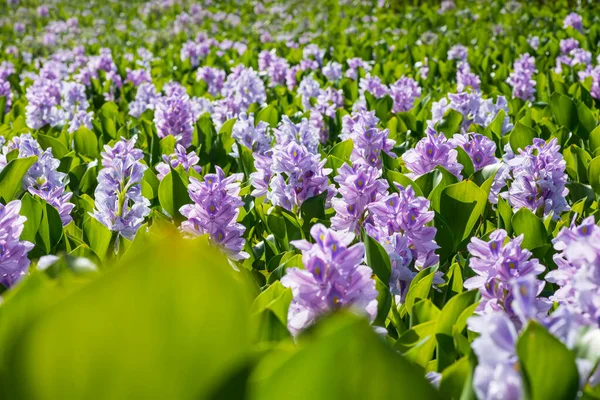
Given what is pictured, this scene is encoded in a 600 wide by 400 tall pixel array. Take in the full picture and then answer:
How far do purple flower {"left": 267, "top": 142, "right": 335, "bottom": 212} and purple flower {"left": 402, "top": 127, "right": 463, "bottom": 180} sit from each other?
0.43m

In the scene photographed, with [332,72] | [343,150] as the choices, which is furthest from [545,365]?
[332,72]

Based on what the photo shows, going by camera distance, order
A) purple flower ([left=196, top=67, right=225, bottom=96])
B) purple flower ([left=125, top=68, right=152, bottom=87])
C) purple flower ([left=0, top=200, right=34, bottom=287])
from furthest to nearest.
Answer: purple flower ([left=125, top=68, right=152, bottom=87]) < purple flower ([left=196, top=67, right=225, bottom=96]) < purple flower ([left=0, top=200, right=34, bottom=287])

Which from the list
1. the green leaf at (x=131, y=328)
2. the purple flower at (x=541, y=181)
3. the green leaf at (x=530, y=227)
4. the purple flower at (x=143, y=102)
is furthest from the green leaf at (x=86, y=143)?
the green leaf at (x=131, y=328)

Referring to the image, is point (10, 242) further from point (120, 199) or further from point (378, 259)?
point (378, 259)

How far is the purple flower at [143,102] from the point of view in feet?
18.1

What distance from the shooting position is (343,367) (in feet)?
2.59

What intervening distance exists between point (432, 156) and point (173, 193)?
3.70 feet

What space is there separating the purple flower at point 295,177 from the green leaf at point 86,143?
6.42ft

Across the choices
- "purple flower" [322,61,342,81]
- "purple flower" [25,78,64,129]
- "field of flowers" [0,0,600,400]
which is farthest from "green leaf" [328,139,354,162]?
"purple flower" [322,61,342,81]

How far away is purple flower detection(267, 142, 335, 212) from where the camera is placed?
2.81m

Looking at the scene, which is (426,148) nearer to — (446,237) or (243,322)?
(446,237)

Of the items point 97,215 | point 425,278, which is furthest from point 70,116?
point 425,278

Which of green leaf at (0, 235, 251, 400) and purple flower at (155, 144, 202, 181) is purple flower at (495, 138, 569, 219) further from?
green leaf at (0, 235, 251, 400)

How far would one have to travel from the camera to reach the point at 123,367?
30.0 inches
